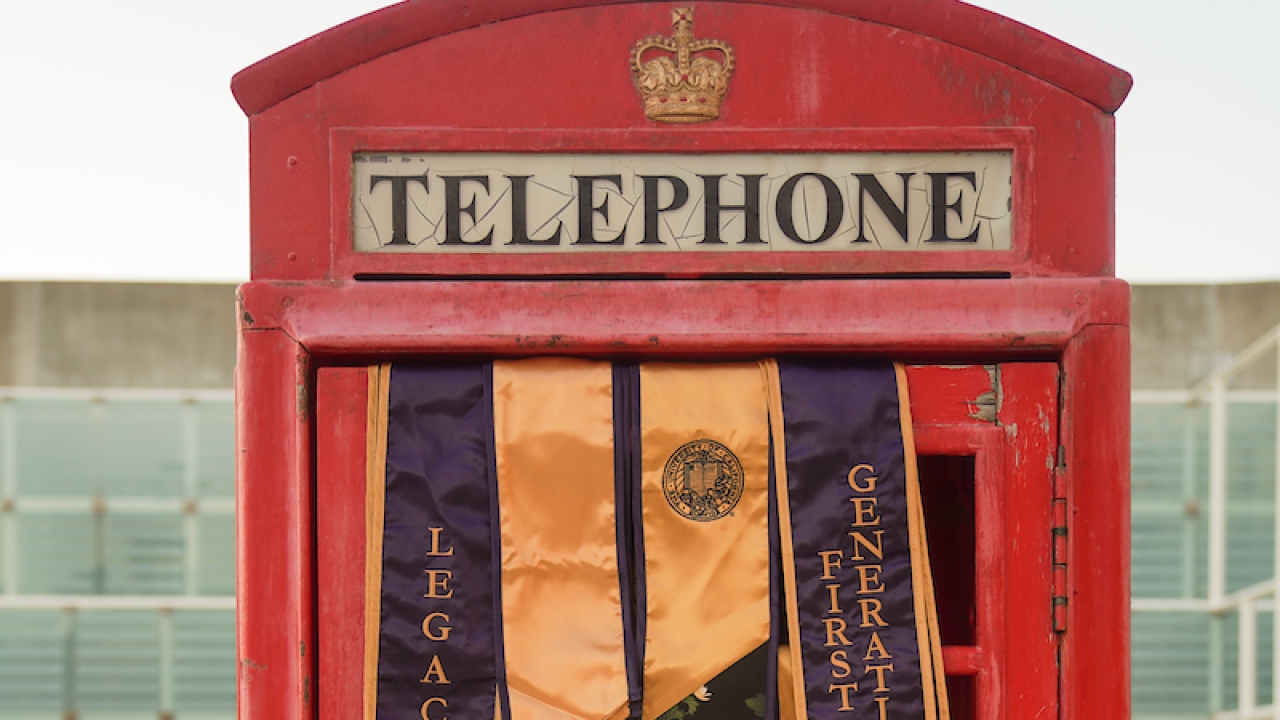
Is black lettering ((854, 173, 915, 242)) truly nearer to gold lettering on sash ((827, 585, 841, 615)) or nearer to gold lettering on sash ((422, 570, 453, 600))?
gold lettering on sash ((827, 585, 841, 615))

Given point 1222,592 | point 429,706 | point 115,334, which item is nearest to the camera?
point 429,706

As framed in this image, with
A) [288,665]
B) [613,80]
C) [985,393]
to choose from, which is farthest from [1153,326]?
[288,665]

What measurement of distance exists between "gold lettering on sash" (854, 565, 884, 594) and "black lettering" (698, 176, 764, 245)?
59cm

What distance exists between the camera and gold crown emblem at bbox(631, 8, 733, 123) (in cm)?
189

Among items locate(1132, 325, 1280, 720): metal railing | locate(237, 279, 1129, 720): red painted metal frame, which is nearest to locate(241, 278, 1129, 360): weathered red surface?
locate(237, 279, 1129, 720): red painted metal frame

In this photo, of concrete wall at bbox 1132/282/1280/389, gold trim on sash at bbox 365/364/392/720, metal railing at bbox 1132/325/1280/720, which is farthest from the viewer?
concrete wall at bbox 1132/282/1280/389

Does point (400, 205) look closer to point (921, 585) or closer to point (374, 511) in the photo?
point (374, 511)

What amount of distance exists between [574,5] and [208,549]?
4305 millimetres

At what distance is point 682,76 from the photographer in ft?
6.21

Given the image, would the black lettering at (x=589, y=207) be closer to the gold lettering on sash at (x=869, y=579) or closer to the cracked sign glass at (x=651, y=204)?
the cracked sign glass at (x=651, y=204)

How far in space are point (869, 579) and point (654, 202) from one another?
0.75 m

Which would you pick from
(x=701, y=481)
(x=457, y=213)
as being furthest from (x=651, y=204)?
(x=701, y=481)

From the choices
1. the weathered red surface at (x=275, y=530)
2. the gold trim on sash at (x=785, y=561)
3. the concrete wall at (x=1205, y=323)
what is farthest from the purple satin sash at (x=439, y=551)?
the concrete wall at (x=1205, y=323)

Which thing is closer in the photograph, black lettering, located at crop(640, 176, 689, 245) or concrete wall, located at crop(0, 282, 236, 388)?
black lettering, located at crop(640, 176, 689, 245)
